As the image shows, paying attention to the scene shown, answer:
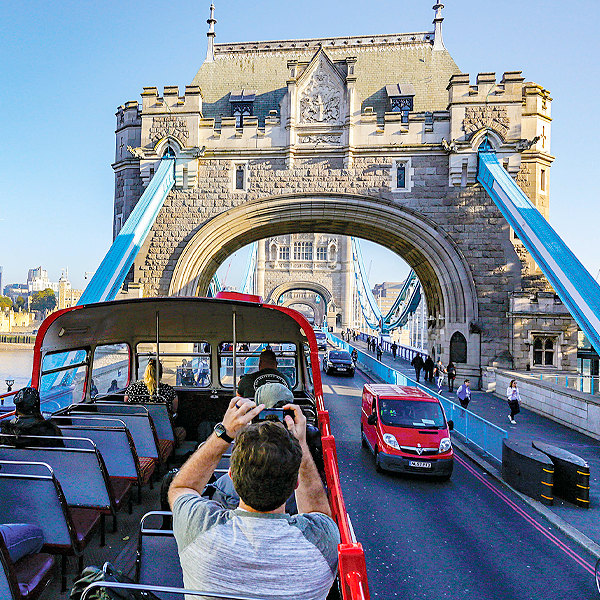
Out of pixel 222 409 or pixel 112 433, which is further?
pixel 222 409

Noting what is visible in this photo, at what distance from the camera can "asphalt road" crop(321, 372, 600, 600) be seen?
428cm

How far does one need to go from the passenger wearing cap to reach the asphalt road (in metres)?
3.36

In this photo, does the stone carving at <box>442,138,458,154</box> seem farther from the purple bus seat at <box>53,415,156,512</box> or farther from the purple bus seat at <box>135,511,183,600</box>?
the purple bus seat at <box>135,511,183,600</box>

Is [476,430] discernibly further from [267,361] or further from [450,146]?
[450,146]

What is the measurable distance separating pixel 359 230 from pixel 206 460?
18781 mm

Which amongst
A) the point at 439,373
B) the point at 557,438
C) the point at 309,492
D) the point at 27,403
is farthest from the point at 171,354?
the point at 439,373

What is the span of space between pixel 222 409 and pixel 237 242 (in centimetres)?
1502

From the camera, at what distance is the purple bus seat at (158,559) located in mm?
2436

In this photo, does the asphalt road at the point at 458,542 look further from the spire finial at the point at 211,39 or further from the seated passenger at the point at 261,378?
the spire finial at the point at 211,39

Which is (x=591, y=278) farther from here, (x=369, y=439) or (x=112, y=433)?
(x=112, y=433)

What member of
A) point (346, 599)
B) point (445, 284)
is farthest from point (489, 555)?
point (445, 284)

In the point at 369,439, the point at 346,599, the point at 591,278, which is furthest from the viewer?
the point at 591,278

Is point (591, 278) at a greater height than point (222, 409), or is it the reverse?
point (591, 278)

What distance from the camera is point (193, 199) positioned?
1828cm
